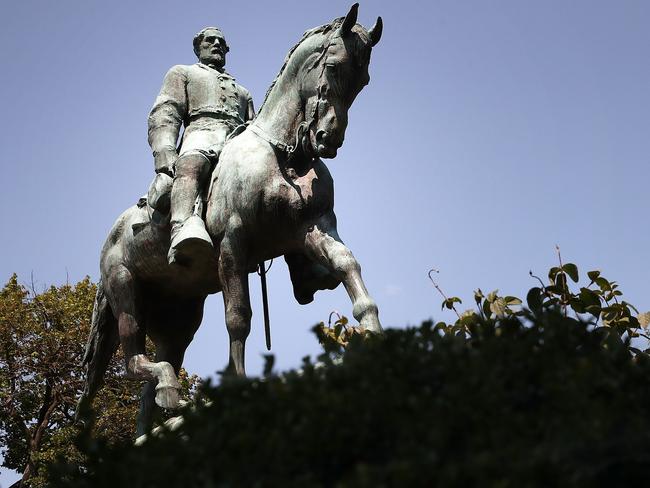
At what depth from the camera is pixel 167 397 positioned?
8125 mm

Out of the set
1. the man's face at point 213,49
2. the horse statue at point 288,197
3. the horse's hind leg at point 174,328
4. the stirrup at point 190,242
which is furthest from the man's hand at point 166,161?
the horse's hind leg at point 174,328

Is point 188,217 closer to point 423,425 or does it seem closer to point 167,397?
point 167,397

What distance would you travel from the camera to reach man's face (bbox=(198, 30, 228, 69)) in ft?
30.6

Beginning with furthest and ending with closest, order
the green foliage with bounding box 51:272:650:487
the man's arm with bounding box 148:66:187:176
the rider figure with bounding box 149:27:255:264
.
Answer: the man's arm with bounding box 148:66:187:176, the rider figure with bounding box 149:27:255:264, the green foliage with bounding box 51:272:650:487

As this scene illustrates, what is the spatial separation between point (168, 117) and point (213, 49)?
0.96 metres

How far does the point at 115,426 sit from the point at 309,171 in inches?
569

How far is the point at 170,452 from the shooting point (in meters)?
3.33

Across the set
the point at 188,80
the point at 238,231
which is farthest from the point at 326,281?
the point at 188,80

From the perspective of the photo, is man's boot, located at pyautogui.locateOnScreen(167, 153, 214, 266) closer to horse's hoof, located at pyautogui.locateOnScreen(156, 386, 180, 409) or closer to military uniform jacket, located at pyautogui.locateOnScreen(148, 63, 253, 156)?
military uniform jacket, located at pyautogui.locateOnScreen(148, 63, 253, 156)

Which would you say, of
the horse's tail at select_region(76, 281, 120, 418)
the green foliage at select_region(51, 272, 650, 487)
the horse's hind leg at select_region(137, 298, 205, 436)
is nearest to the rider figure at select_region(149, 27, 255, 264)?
the horse's hind leg at select_region(137, 298, 205, 436)

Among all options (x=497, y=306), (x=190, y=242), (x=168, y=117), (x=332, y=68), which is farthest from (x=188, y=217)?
(x=497, y=306)

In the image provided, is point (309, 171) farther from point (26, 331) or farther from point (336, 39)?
point (26, 331)

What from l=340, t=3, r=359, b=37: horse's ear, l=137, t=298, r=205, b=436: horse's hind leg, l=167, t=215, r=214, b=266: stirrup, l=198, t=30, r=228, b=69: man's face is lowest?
l=167, t=215, r=214, b=266: stirrup

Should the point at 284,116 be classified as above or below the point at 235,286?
above
